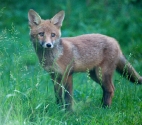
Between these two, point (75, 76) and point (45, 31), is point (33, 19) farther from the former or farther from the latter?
point (75, 76)

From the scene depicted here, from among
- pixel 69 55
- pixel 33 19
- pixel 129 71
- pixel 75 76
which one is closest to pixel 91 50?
pixel 69 55

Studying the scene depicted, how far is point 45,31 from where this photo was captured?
716 cm

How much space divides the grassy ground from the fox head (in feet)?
0.65

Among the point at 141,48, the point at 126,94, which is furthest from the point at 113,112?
the point at 141,48

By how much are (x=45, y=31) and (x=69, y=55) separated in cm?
61

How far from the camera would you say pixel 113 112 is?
6.66 m

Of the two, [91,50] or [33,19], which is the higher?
[33,19]

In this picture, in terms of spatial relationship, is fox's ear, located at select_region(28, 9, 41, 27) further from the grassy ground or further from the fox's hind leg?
the fox's hind leg

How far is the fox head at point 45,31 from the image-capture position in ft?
23.1

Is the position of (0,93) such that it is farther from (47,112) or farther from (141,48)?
(141,48)

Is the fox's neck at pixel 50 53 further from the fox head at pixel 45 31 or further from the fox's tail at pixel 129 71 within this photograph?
the fox's tail at pixel 129 71

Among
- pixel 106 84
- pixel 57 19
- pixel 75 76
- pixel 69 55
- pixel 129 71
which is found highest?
pixel 57 19

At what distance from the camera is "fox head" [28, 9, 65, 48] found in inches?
278

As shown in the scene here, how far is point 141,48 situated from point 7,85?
473cm
